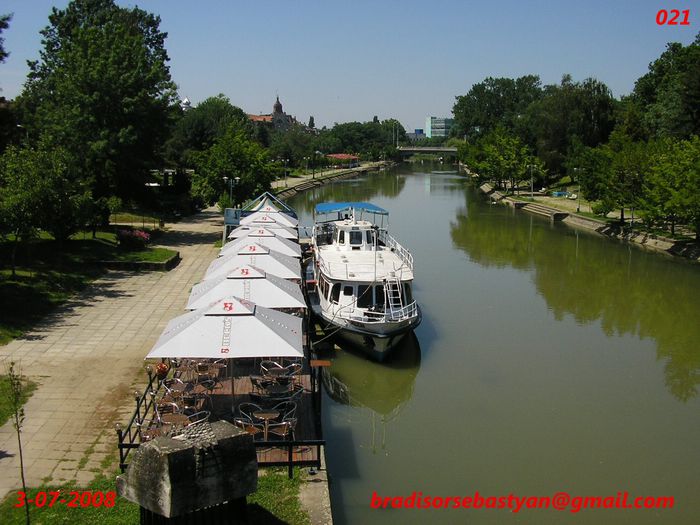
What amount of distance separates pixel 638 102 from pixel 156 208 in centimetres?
5941

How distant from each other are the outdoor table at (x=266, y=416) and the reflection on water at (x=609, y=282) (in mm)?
11274

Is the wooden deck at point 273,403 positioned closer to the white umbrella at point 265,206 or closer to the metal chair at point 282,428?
the metal chair at point 282,428

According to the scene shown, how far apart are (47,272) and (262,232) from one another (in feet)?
25.8

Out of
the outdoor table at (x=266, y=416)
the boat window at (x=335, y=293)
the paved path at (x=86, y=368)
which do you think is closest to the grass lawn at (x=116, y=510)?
the paved path at (x=86, y=368)

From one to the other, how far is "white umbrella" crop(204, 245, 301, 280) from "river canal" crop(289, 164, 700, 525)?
123 inches

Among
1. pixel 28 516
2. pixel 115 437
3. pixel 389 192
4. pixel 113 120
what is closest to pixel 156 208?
pixel 113 120

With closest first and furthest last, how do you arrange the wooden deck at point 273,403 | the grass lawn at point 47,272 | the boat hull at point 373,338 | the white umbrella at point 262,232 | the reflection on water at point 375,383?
1. the wooden deck at point 273,403
2. the reflection on water at point 375,383
3. the boat hull at point 373,338
4. the grass lawn at point 47,272
5. the white umbrella at point 262,232

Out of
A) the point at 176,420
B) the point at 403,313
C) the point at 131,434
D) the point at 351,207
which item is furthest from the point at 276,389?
the point at 351,207

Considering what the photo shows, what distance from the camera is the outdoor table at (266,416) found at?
11.6 metres

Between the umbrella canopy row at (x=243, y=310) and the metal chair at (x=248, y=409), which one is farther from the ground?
the umbrella canopy row at (x=243, y=310)

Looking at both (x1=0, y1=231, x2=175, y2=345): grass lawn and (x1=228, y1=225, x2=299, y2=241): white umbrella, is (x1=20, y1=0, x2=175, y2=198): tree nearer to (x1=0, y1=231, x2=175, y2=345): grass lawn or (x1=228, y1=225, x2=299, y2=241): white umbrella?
(x1=0, y1=231, x2=175, y2=345): grass lawn

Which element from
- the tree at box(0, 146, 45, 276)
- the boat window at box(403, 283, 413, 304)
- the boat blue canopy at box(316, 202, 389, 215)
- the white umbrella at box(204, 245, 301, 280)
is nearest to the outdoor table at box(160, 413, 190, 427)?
the white umbrella at box(204, 245, 301, 280)

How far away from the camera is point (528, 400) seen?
16.3m

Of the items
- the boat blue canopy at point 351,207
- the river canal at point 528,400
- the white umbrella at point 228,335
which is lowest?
the river canal at point 528,400
